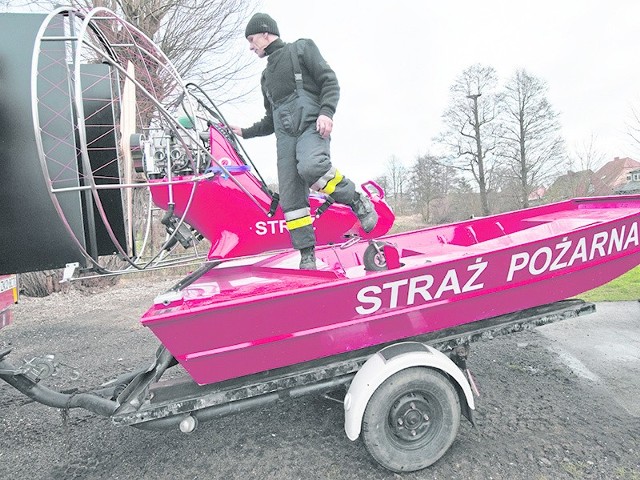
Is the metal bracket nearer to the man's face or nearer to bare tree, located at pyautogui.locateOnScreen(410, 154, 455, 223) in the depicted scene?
the man's face

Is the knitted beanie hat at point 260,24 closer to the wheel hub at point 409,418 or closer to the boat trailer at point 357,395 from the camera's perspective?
the boat trailer at point 357,395

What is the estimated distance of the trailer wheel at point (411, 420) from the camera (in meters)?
2.25

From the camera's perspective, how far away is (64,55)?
8.75 feet

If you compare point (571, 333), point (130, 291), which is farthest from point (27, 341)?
point (571, 333)

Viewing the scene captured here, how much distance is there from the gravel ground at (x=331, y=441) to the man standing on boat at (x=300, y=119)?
3.51ft

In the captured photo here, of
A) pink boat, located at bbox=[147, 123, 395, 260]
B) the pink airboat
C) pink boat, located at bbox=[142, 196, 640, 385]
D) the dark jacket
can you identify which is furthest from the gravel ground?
the dark jacket

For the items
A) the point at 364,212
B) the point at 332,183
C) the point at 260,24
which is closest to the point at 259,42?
the point at 260,24

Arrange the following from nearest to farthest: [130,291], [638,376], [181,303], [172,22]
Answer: [181,303]
[638,376]
[130,291]
[172,22]

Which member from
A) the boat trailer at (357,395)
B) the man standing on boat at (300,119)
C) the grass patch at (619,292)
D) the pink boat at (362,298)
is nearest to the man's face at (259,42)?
the man standing on boat at (300,119)

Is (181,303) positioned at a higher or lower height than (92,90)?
lower

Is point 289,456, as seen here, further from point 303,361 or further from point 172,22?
point 172,22

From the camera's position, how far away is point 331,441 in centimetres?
260

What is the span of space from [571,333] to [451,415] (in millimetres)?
2535

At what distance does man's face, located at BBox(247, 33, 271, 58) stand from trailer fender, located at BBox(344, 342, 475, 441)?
195 centimetres
